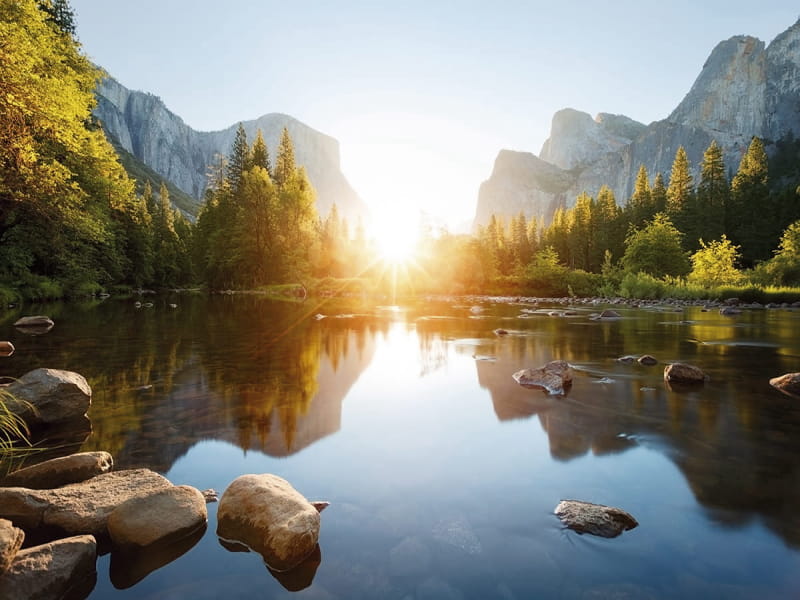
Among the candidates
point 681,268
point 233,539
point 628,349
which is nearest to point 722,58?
point 681,268

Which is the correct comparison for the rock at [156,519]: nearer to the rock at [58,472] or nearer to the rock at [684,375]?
the rock at [58,472]

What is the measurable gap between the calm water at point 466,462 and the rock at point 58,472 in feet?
1.19

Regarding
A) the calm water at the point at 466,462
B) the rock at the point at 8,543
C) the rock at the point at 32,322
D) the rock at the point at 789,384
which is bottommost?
the calm water at the point at 466,462

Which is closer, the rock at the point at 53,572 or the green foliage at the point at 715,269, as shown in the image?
the rock at the point at 53,572

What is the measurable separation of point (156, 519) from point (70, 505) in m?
0.83

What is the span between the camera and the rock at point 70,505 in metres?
3.51

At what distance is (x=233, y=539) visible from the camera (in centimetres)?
361

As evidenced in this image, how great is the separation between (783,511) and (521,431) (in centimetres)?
294

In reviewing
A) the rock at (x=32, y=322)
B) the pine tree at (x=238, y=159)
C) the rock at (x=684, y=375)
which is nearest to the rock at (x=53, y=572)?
the rock at (x=684, y=375)

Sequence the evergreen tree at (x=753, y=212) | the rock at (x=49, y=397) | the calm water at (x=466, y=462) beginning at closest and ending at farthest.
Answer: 1. the calm water at (x=466, y=462)
2. the rock at (x=49, y=397)
3. the evergreen tree at (x=753, y=212)

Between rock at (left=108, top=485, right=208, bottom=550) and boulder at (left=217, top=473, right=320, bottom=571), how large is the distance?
0.24 metres

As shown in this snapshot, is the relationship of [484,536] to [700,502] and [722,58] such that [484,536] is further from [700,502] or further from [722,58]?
[722,58]

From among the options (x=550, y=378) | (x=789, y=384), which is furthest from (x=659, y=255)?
(x=550, y=378)

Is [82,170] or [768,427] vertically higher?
[82,170]
